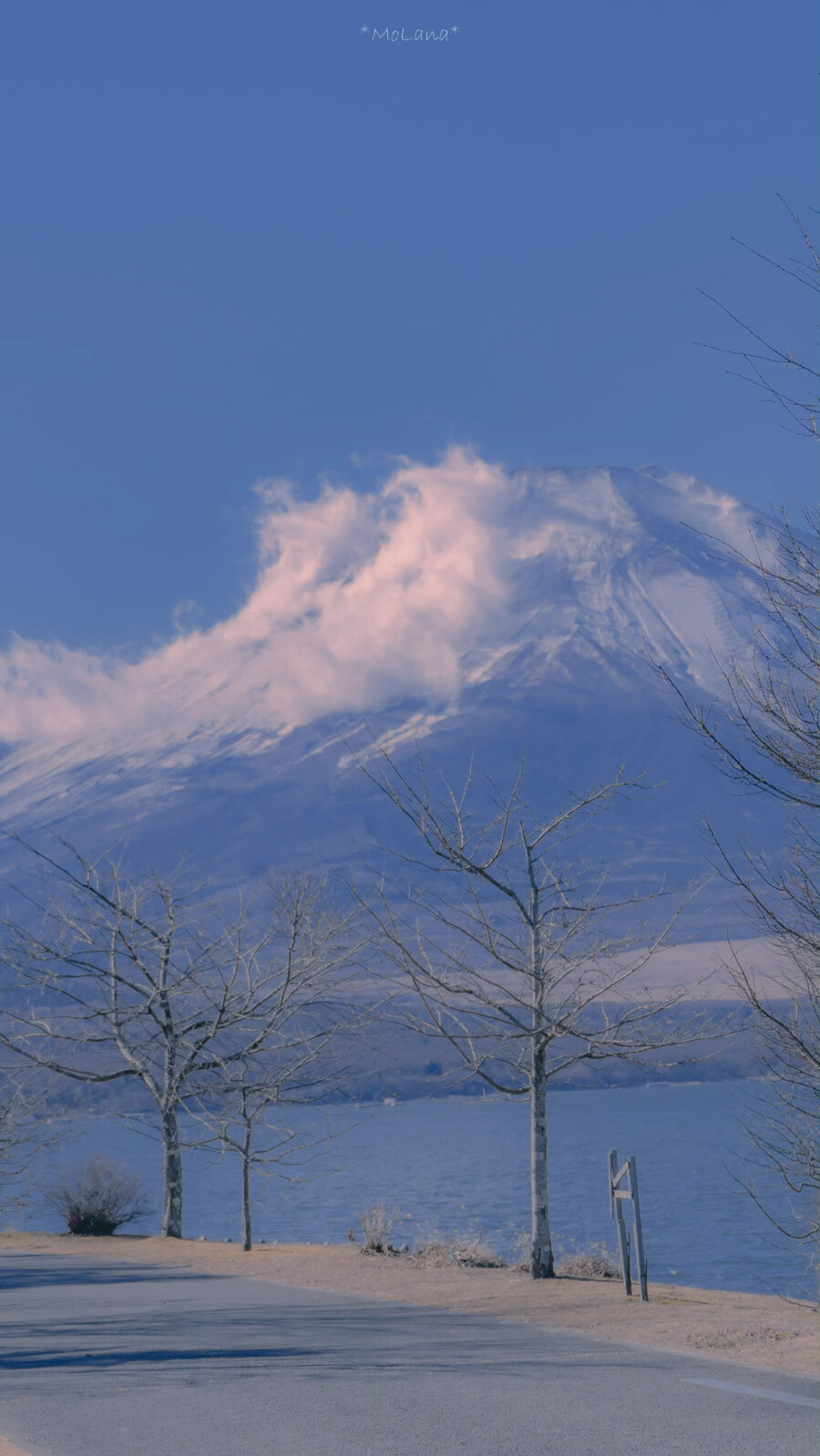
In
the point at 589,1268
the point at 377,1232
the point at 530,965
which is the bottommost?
the point at 589,1268

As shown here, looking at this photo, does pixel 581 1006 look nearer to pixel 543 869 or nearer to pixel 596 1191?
pixel 543 869

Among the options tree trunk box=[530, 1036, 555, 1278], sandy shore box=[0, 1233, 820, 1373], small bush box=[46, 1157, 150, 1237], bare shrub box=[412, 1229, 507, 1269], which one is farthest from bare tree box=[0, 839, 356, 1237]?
tree trunk box=[530, 1036, 555, 1278]

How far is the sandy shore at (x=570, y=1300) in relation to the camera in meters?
9.48

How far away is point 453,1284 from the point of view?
13094mm

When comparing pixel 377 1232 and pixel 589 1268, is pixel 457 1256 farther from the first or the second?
pixel 589 1268

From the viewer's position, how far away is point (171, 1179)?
853 inches

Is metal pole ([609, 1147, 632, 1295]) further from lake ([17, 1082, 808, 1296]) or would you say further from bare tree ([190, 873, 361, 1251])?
bare tree ([190, 873, 361, 1251])

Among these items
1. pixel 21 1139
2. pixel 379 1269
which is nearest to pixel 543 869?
pixel 379 1269

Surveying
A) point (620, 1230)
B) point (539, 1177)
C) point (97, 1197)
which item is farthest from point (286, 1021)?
point (620, 1230)

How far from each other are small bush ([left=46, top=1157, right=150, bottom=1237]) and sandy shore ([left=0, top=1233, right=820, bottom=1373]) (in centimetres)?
439

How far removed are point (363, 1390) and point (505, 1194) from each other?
46.2 m

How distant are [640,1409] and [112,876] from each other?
60.9ft

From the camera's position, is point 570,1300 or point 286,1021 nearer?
point 570,1300

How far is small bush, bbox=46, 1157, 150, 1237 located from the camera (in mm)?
22312
